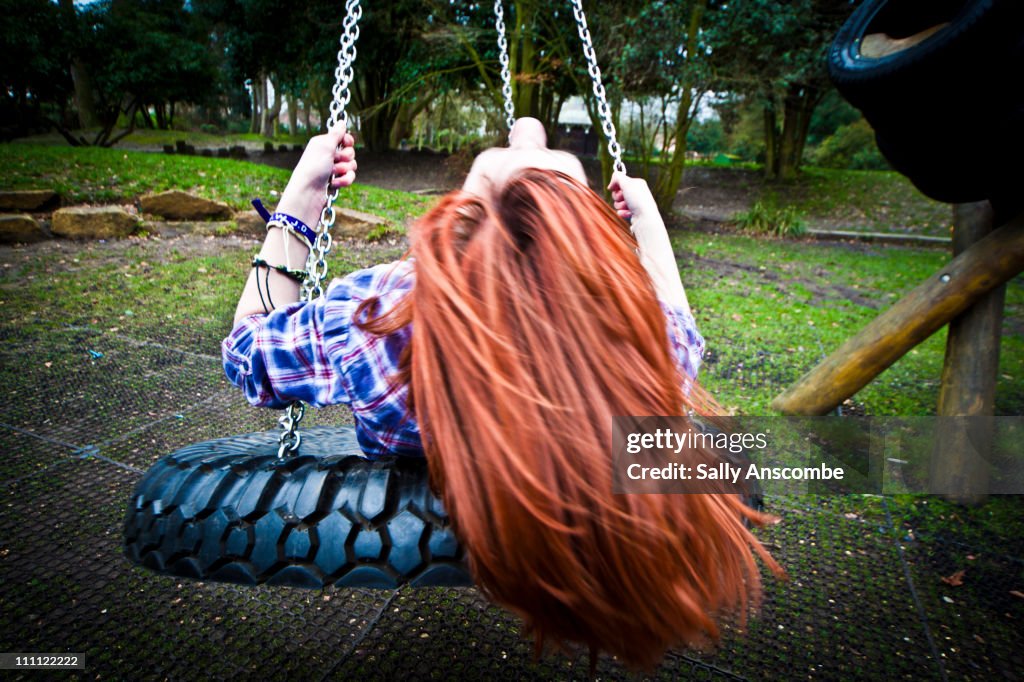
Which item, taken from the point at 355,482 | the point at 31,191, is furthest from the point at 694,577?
the point at 31,191

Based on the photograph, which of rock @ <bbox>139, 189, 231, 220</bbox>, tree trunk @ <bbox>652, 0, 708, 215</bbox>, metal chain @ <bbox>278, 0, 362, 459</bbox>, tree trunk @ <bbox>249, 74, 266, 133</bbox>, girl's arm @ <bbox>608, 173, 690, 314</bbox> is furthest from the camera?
tree trunk @ <bbox>249, 74, 266, 133</bbox>

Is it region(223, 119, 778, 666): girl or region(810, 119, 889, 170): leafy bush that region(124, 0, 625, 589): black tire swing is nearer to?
region(223, 119, 778, 666): girl

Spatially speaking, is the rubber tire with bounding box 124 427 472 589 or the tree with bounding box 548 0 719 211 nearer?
the rubber tire with bounding box 124 427 472 589

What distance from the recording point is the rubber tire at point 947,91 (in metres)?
1.73

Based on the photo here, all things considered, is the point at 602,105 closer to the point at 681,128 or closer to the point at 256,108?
the point at 681,128

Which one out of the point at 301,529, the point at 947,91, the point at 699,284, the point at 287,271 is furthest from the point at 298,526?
the point at 699,284

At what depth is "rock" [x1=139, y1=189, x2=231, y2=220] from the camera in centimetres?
656

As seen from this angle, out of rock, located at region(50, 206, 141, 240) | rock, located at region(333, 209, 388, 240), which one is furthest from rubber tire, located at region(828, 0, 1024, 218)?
rock, located at region(50, 206, 141, 240)

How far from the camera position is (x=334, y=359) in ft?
3.56

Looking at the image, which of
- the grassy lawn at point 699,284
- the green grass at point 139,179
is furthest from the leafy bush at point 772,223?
the green grass at point 139,179

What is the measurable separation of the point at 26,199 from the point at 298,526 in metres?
6.95

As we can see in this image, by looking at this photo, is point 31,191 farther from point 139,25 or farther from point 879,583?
point 879,583

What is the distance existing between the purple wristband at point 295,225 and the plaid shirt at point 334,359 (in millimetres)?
183

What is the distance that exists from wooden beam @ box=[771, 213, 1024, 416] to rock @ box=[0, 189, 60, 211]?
7.13 metres
